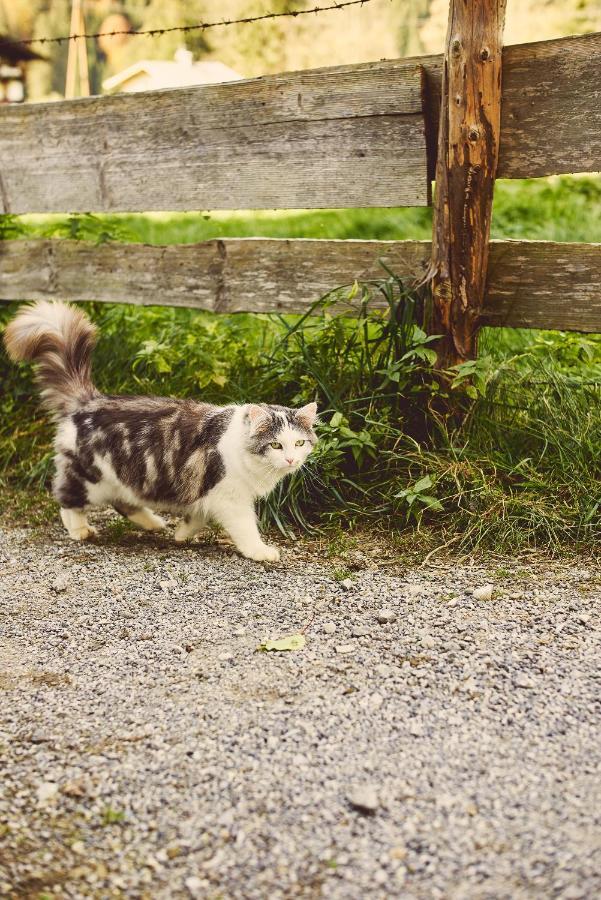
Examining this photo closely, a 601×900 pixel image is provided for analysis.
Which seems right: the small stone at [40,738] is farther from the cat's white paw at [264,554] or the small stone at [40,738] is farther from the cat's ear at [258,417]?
the cat's ear at [258,417]

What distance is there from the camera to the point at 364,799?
200 cm

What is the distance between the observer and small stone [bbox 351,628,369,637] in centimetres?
Result: 277

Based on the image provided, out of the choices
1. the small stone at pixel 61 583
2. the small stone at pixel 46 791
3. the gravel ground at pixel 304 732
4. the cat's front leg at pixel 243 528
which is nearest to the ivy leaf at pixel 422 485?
the gravel ground at pixel 304 732

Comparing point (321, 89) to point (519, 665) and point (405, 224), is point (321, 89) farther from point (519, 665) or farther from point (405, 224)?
point (405, 224)

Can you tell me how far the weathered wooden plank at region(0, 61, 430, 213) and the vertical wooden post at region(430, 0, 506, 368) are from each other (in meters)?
0.24

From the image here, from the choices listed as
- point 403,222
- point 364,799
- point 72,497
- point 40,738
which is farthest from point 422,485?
point 403,222

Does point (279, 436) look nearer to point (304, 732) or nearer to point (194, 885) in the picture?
point (304, 732)

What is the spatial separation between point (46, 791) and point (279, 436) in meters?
1.61

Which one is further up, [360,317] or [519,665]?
[360,317]

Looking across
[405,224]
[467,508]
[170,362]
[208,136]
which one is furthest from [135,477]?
[405,224]

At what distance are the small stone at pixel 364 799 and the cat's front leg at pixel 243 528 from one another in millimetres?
1445

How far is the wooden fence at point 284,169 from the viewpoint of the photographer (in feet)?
11.0

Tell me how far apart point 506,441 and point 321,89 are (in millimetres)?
1705

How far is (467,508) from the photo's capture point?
3.44 m
